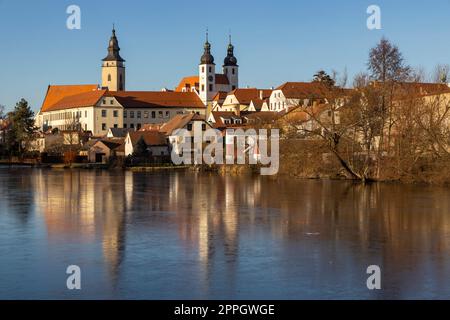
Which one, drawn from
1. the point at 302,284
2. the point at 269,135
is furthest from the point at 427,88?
the point at 302,284

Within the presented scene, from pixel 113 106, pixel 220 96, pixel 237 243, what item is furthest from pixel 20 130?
pixel 237 243

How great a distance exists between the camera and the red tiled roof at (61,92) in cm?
15275

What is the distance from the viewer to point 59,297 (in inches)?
526

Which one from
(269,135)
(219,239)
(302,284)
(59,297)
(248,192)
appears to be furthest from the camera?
(269,135)

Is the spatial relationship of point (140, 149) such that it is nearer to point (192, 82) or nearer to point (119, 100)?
point (119, 100)

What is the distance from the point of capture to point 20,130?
98.0m

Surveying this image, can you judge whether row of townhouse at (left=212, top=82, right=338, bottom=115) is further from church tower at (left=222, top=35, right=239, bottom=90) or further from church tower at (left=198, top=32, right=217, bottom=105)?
church tower at (left=222, top=35, right=239, bottom=90)

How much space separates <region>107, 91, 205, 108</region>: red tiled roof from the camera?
128125mm
